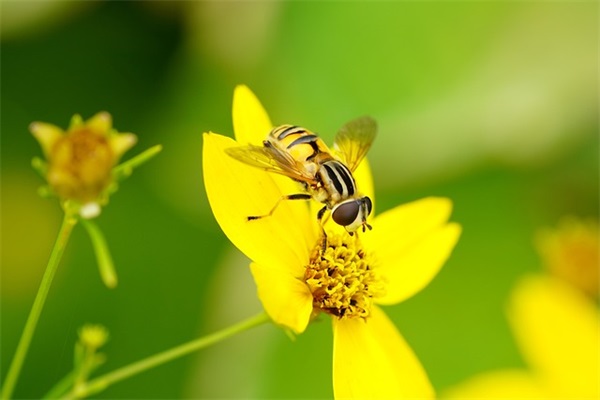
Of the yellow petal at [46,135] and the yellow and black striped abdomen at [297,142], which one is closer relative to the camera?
the yellow petal at [46,135]

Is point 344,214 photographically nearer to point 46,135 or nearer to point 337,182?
point 337,182

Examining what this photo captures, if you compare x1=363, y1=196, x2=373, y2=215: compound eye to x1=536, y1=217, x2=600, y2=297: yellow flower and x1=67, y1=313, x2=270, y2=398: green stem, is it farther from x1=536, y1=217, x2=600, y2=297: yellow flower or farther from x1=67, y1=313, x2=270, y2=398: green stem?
x1=536, y1=217, x2=600, y2=297: yellow flower

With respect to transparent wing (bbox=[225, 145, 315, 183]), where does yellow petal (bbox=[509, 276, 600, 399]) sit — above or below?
below

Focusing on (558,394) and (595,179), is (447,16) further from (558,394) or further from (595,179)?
(558,394)

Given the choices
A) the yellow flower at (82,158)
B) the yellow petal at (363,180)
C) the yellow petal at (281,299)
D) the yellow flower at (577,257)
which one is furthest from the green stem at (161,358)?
the yellow flower at (577,257)

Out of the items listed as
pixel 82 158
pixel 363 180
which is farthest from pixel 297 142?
pixel 82 158

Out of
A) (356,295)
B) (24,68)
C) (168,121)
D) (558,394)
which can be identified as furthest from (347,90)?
(356,295)

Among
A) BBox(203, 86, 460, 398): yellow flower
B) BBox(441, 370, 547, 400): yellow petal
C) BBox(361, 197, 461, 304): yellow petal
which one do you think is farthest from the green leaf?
BBox(441, 370, 547, 400): yellow petal

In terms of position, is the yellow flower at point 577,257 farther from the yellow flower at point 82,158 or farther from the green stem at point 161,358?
the yellow flower at point 82,158
